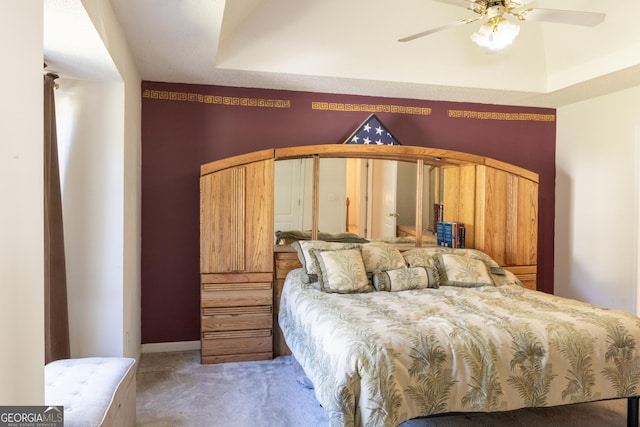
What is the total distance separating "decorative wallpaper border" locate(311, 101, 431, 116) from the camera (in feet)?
13.3

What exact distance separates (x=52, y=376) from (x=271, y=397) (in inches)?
51.1

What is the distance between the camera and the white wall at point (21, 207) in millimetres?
1019

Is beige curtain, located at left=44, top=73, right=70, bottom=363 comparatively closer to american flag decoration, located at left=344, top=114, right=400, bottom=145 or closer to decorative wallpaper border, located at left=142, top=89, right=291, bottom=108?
decorative wallpaper border, located at left=142, top=89, right=291, bottom=108

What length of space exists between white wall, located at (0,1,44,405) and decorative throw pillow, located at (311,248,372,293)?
6.71 ft

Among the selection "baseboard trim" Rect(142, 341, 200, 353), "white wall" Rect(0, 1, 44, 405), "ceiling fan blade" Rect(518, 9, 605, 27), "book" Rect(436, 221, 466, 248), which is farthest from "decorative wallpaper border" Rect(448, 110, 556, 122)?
"white wall" Rect(0, 1, 44, 405)

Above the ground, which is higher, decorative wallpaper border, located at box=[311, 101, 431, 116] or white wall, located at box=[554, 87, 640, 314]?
decorative wallpaper border, located at box=[311, 101, 431, 116]

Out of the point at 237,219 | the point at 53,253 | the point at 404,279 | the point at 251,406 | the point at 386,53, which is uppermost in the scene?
the point at 386,53

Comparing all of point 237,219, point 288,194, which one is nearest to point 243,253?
point 237,219

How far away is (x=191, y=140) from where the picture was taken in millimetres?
3779

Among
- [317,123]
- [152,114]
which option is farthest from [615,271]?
[152,114]

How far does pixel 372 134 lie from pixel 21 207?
10.6ft

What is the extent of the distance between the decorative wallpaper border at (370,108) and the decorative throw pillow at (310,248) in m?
1.32

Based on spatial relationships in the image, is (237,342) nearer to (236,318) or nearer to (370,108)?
(236,318)

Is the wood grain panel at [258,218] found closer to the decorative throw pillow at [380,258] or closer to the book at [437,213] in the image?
the decorative throw pillow at [380,258]
